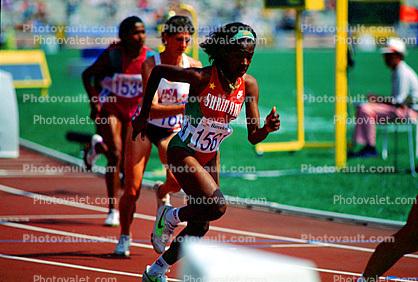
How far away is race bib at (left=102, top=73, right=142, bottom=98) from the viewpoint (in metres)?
11.7

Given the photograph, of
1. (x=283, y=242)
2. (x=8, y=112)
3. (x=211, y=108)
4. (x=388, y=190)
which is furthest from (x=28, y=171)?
(x=211, y=108)

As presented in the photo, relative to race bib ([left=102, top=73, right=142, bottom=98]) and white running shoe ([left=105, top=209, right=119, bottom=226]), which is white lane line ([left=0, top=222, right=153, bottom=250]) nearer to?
white running shoe ([left=105, top=209, right=119, bottom=226])

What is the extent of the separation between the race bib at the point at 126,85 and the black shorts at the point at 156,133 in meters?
1.58

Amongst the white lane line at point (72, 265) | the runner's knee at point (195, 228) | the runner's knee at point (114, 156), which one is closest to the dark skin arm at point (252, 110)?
the runner's knee at point (195, 228)

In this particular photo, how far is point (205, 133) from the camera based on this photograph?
8.32 meters

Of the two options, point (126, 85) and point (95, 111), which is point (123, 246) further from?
point (95, 111)

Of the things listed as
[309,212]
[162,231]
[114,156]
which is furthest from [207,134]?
[309,212]

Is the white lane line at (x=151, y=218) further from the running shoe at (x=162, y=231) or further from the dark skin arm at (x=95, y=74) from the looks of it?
the running shoe at (x=162, y=231)

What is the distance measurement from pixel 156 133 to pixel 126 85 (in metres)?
1.68

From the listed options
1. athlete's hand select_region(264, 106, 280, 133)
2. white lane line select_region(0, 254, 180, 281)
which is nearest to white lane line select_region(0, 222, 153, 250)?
white lane line select_region(0, 254, 180, 281)

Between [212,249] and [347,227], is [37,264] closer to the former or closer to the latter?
[347,227]

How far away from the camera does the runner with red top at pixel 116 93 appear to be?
11.6 meters

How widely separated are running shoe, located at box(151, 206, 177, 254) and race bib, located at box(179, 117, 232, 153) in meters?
0.60

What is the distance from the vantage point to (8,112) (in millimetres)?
18281
